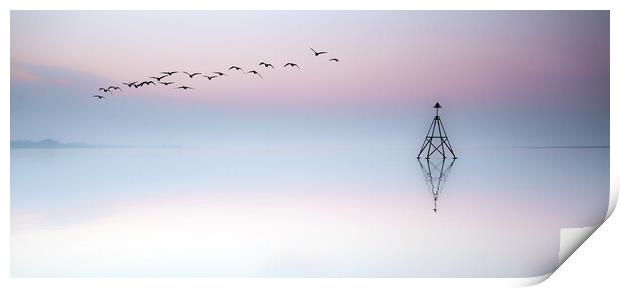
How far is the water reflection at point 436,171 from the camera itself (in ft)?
13.4

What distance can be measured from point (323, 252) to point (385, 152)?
997 millimetres

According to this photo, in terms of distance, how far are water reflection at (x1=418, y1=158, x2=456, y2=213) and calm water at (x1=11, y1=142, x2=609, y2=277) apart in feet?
0.11

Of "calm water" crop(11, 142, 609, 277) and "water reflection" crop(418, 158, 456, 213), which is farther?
"water reflection" crop(418, 158, 456, 213)

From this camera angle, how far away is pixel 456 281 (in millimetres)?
3098

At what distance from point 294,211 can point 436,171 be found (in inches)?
42.7

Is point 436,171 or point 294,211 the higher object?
point 436,171

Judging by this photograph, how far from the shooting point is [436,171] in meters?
4.23

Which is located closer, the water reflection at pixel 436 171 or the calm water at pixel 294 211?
the calm water at pixel 294 211

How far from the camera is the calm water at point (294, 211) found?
130 inches

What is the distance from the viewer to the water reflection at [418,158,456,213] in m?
4.09

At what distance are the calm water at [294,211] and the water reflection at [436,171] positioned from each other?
0.11 ft

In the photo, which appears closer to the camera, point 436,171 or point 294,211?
point 294,211
